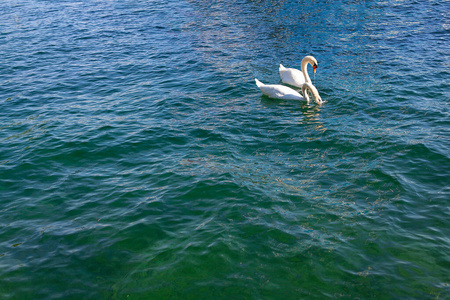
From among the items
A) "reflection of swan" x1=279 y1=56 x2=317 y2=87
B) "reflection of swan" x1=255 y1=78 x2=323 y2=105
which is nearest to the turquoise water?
"reflection of swan" x1=255 y1=78 x2=323 y2=105

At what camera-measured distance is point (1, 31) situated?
2656cm

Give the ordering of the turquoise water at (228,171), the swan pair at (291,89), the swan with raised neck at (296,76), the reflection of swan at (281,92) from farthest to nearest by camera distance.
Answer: the swan with raised neck at (296,76) → the reflection of swan at (281,92) → the swan pair at (291,89) → the turquoise water at (228,171)

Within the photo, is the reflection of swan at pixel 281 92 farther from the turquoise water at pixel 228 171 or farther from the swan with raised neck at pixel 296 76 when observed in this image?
the swan with raised neck at pixel 296 76

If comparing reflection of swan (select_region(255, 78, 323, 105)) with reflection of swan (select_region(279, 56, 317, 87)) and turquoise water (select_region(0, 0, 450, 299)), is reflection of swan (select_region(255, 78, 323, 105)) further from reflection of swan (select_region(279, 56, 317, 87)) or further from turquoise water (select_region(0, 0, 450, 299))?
reflection of swan (select_region(279, 56, 317, 87))

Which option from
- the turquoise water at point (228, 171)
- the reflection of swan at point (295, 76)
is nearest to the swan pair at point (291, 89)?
the reflection of swan at point (295, 76)

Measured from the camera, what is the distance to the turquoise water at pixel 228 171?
7.61 m

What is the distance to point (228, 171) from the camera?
35.8ft

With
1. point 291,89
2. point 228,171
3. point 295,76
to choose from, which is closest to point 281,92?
point 291,89

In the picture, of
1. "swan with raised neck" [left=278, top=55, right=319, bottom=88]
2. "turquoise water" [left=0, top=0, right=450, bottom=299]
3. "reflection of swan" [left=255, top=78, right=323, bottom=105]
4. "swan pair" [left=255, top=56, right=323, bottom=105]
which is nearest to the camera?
"turquoise water" [left=0, top=0, right=450, bottom=299]

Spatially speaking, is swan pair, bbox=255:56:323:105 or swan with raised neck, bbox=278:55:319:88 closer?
swan pair, bbox=255:56:323:105

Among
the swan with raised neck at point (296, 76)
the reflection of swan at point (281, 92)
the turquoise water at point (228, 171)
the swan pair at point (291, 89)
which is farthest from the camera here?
the swan with raised neck at point (296, 76)

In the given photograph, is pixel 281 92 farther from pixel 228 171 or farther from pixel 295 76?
pixel 228 171

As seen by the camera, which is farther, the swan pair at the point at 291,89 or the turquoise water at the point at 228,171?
the swan pair at the point at 291,89

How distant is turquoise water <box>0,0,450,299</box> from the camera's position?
7613mm
